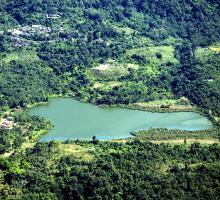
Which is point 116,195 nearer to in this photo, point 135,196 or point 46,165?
point 135,196

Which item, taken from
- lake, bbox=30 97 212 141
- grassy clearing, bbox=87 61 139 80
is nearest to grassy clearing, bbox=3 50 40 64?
grassy clearing, bbox=87 61 139 80

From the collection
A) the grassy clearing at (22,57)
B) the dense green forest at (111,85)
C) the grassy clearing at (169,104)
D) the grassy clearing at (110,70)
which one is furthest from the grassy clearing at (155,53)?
the grassy clearing at (22,57)

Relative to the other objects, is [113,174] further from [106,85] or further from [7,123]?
[106,85]

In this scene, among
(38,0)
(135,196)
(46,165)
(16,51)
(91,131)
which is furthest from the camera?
(38,0)

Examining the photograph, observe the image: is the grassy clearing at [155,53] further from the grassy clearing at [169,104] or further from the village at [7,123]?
the village at [7,123]

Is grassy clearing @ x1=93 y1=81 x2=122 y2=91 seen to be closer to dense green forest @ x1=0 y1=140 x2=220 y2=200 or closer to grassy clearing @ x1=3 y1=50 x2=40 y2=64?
grassy clearing @ x1=3 y1=50 x2=40 y2=64

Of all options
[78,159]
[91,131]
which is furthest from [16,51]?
[78,159]
